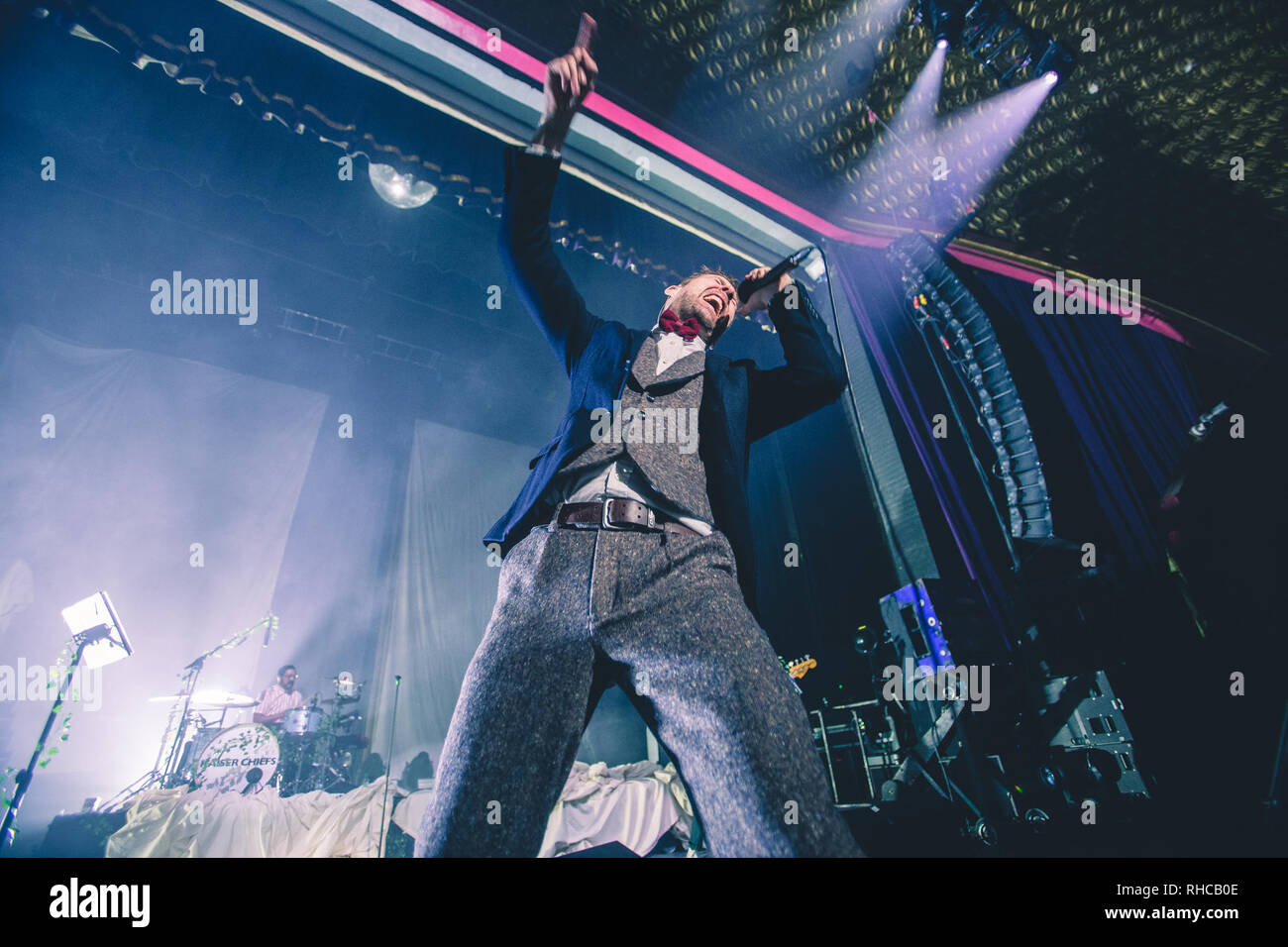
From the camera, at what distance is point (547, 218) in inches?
49.7

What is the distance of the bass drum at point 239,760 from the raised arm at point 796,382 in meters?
6.69

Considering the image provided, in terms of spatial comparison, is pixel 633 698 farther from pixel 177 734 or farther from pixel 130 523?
pixel 130 523

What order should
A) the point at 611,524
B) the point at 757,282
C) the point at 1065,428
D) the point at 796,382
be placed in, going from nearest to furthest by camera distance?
the point at 611,524, the point at 796,382, the point at 757,282, the point at 1065,428

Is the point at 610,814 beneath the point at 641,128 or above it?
beneath

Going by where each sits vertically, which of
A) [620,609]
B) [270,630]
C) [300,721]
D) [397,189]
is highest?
[397,189]

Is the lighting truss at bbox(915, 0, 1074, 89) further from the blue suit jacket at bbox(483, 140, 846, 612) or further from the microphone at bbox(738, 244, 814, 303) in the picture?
the blue suit jacket at bbox(483, 140, 846, 612)

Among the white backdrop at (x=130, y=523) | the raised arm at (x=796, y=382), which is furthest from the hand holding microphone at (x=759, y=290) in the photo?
the white backdrop at (x=130, y=523)

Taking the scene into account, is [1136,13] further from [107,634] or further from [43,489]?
[43,489]

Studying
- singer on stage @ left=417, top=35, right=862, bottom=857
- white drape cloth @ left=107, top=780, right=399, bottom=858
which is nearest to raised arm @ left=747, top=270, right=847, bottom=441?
singer on stage @ left=417, top=35, right=862, bottom=857

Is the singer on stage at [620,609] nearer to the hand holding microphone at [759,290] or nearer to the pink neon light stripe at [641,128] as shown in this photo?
the hand holding microphone at [759,290]

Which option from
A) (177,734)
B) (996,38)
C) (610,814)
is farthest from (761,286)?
(177,734)

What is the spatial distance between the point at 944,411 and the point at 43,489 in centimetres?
1058

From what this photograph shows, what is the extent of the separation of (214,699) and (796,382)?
28.0 feet

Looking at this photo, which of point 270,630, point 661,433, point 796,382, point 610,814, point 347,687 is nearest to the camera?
point 661,433
